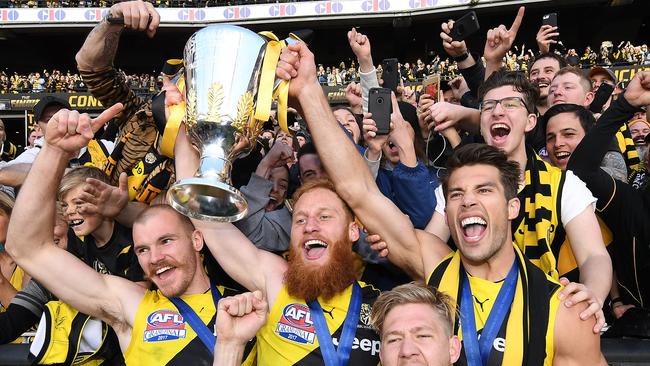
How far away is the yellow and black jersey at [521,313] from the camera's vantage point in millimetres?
2404

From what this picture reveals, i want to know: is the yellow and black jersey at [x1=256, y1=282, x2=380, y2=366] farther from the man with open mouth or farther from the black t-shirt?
the black t-shirt

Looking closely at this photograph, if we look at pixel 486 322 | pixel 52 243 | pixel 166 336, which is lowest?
pixel 166 336

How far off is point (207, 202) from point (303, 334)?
738 millimetres

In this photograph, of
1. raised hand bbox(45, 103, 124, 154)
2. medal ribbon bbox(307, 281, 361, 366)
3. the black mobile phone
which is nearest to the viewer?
raised hand bbox(45, 103, 124, 154)

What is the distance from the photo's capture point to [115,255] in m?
3.31

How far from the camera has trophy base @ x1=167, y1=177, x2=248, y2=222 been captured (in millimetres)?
2234

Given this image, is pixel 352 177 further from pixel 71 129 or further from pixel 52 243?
pixel 52 243

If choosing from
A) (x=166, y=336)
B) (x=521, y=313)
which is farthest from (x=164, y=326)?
(x=521, y=313)

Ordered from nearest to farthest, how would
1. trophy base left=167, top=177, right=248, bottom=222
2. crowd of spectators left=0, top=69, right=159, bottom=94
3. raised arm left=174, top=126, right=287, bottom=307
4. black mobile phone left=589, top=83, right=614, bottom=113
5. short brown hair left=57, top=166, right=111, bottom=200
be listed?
trophy base left=167, top=177, right=248, bottom=222 < raised arm left=174, top=126, right=287, bottom=307 < short brown hair left=57, top=166, right=111, bottom=200 < black mobile phone left=589, top=83, right=614, bottom=113 < crowd of spectators left=0, top=69, right=159, bottom=94

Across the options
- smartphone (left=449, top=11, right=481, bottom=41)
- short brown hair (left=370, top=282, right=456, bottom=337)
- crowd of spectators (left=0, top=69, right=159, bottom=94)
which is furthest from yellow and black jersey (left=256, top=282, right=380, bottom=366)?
crowd of spectators (left=0, top=69, right=159, bottom=94)

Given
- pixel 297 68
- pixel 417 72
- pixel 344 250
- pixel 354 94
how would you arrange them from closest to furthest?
pixel 297 68 < pixel 344 250 < pixel 354 94 < pixel 417 72

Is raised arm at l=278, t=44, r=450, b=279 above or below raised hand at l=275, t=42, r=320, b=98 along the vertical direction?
below

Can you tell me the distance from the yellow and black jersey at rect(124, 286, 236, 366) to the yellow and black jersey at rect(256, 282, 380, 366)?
253mm

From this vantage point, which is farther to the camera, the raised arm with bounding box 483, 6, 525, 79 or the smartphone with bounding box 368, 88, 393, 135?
the raised arm with bounding box 483, 6, 525, 79
